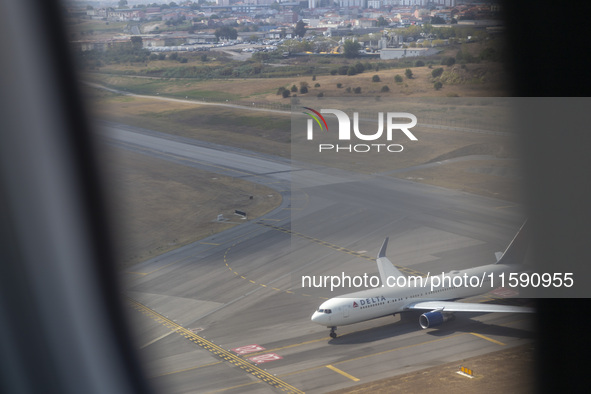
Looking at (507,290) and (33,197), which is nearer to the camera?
(507,290)

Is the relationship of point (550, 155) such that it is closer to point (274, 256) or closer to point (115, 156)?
point (274, 256)

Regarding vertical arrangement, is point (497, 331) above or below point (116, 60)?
below

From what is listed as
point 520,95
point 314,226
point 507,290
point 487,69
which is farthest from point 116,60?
point 507,290

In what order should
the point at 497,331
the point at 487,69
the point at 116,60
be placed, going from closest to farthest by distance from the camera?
the point at 497,331 < the point at 487,69 < the point at 116,60

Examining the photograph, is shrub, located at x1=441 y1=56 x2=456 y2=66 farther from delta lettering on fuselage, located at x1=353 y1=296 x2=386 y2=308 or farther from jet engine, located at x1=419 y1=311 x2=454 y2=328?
delta lettering on fuselage, located at x1=353 y1=296 x2=386 y2=308

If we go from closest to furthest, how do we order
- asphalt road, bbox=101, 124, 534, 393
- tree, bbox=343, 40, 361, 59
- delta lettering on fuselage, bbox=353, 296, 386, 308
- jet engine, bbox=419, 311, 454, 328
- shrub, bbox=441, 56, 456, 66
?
1. asphalt road, bbox=101, 124, 534, 393
2. delta lettering on fuselage, bbox=353, 296, 386, 308
3. jet engine, bbox=419, 311, 454, 328
4. shrub, bbox=441, 56, 456, 66
5. tree, bbox=343, 40, 361, 59

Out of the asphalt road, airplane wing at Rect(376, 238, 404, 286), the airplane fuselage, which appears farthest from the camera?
airplane wing at Rect(376, 238, 404, 286)

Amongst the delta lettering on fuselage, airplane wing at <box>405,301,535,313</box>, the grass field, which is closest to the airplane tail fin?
airplane wing at <box>405,301,535,313</box>

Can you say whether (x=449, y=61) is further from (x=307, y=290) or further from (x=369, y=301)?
(x=369, y=301)
